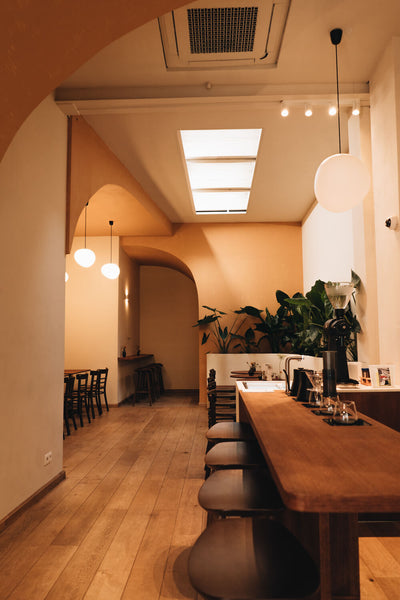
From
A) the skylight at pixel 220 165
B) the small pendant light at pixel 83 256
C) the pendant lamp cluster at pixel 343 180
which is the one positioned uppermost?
the skylight at pixel 220 165

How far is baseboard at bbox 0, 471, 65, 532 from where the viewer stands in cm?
295

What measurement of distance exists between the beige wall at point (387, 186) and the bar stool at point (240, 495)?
200 centimetres

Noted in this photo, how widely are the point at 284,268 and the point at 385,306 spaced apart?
5274 millimetres

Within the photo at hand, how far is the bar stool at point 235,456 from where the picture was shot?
7.21ft

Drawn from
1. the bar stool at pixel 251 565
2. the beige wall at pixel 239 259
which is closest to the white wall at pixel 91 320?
the beige wall at pixel 239 259

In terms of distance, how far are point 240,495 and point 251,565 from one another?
1.69 feet

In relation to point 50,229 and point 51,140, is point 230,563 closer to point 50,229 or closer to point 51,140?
point 50,229

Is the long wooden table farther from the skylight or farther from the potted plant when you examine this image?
the potted plant

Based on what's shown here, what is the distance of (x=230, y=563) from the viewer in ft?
3.97

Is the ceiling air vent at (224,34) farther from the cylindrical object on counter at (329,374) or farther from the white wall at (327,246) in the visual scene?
the cylindrical object on counter at (329,374)

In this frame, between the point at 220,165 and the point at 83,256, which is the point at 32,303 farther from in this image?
the point at 220,165

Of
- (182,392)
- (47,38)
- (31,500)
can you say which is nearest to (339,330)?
(47,38)

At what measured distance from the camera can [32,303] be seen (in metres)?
3.42

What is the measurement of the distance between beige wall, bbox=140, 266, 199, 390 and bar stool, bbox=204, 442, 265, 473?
28.8 ft
